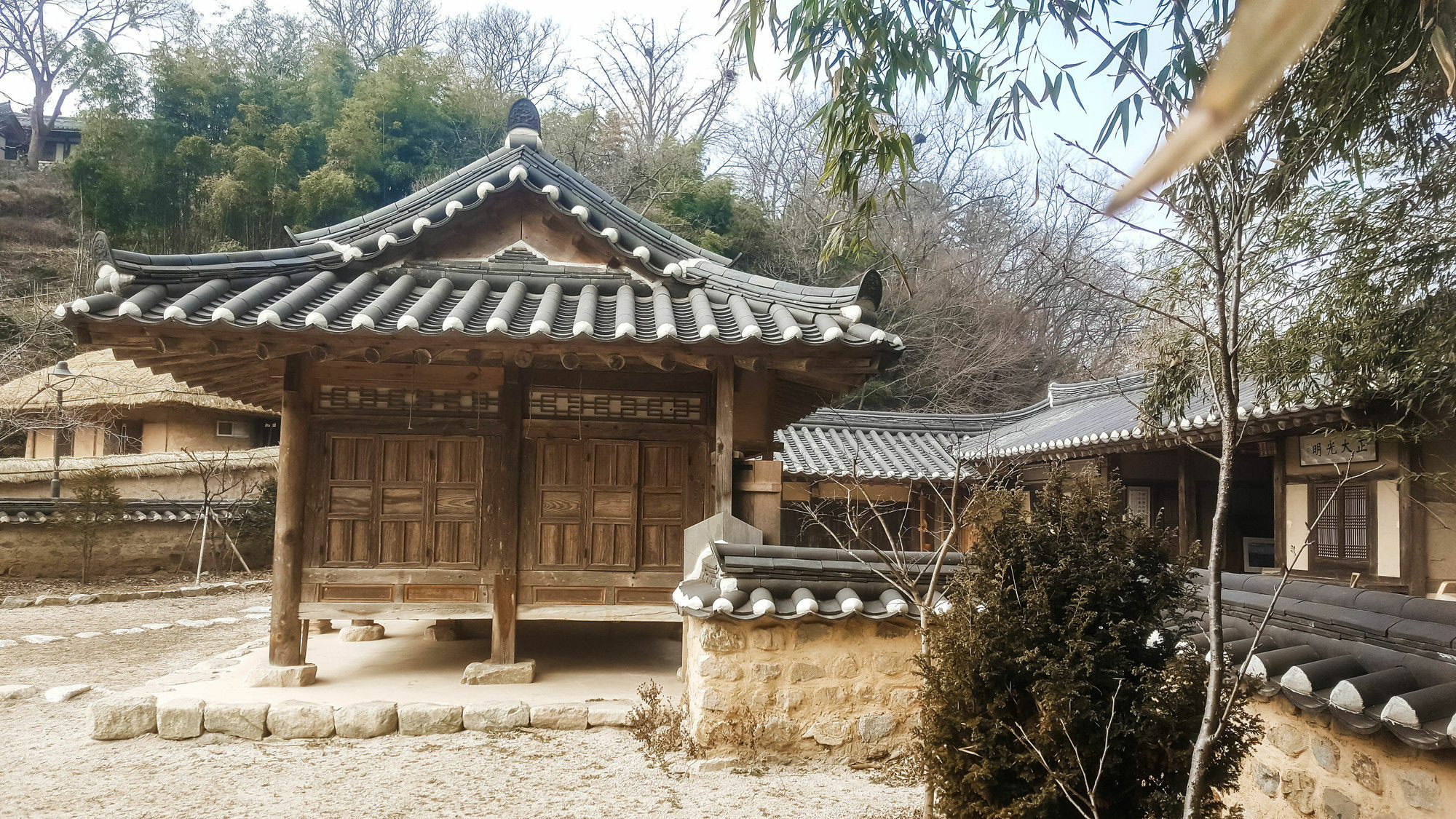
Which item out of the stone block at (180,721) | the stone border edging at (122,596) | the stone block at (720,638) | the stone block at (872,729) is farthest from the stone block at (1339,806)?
the stone border edging at (122,596)

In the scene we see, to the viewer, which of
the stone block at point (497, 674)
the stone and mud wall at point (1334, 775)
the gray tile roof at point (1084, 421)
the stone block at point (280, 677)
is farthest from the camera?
the gray tile roof at point (1084, 421)

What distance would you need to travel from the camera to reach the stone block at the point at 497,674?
6938 mm

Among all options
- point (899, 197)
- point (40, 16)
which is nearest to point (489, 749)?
point (899, 197)

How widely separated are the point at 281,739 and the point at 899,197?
5.41 metres

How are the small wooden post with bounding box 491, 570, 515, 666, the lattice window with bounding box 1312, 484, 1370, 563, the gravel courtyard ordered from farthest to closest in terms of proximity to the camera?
the lattice window with bounding box 1312, 484, 1370, 563 < the small wooden post with bounding box 491, 570, 515, 666 < the gravel courtyard

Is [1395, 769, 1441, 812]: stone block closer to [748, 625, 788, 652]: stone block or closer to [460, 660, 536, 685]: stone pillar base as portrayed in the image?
[748, 625, 788, 652]: stone block

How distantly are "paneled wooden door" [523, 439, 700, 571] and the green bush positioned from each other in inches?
167

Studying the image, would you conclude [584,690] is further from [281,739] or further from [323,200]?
[323,200]

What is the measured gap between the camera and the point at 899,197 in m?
4.42

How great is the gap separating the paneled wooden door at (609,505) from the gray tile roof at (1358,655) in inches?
171

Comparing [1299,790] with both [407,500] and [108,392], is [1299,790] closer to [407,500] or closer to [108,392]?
[407,500]

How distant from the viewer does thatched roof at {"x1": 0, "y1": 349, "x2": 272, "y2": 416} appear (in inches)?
749

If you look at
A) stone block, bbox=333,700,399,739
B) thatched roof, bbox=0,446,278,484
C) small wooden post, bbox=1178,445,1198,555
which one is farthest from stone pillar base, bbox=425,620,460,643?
thatched roof, bbox=0,446,278,484

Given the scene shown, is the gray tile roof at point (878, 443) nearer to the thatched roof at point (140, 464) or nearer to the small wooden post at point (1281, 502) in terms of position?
the small wooden post at point (1281, 502)
